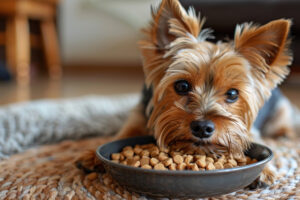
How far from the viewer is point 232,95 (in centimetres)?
170

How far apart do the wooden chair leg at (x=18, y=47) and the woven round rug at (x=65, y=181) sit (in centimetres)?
402

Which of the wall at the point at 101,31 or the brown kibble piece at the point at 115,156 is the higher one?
the wall at the point at 101,31

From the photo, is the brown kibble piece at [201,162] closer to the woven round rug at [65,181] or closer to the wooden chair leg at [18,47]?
the woven round rug at [65,181]

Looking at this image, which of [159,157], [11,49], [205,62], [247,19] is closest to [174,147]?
[159,157]

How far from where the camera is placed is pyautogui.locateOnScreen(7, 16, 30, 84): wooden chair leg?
5.75 meters

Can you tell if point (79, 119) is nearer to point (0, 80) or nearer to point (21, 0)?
point (0, 80)

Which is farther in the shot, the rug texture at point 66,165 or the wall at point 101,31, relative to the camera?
the wall at point 101,31

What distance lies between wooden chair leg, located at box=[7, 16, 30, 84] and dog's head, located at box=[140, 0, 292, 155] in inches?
171

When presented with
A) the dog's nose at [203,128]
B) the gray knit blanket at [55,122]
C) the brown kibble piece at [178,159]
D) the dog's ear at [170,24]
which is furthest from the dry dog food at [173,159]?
the gray knit blanket at [55,122]

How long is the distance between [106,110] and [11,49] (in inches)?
131

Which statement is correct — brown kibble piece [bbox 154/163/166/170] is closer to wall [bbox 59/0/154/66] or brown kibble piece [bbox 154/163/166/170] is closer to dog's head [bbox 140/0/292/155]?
dog's head [bbox 140/0/292/155]

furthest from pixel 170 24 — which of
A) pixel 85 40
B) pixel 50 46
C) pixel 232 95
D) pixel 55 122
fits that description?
pixel 85 40

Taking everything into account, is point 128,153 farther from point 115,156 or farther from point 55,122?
point 55,122

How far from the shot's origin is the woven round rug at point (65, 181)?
1500 millimetres
